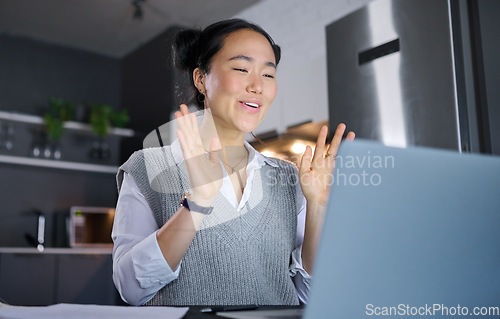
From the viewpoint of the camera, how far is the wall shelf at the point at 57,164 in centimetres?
354

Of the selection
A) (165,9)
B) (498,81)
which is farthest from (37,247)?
(498,81)

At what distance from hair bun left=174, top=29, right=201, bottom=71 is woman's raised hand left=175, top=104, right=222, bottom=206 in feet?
1.95

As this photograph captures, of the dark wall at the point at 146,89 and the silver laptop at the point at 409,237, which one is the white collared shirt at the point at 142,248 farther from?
the dark wall at the point at 146,89

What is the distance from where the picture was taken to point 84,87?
442cm

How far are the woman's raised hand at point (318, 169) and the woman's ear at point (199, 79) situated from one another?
1.74 ft

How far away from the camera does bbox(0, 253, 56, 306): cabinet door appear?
3111 mm

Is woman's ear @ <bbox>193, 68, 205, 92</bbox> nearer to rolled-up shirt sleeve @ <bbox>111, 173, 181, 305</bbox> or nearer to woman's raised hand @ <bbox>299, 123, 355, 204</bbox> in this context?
rolled-up shirt sleeve @ <bbox>111, 173, 181, 305</bbox>

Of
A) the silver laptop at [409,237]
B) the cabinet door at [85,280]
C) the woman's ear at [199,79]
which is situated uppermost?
the woman's ear at [199,79]

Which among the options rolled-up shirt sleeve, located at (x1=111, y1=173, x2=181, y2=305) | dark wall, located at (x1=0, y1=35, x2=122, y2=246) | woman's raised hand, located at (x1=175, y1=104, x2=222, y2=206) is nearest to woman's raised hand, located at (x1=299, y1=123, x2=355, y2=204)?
woman's raised hand, located at (x1=175, y1=104, x2=222, y2=206)

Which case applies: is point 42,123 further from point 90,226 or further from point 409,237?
point 409,237

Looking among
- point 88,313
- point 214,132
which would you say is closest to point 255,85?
point 214,132

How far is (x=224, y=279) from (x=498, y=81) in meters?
1.27

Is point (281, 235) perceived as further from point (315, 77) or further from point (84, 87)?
point (84, 87)

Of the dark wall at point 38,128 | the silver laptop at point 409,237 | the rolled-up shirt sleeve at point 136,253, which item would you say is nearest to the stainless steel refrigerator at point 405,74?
the rolled-up shirt sleeve at point 136,253
